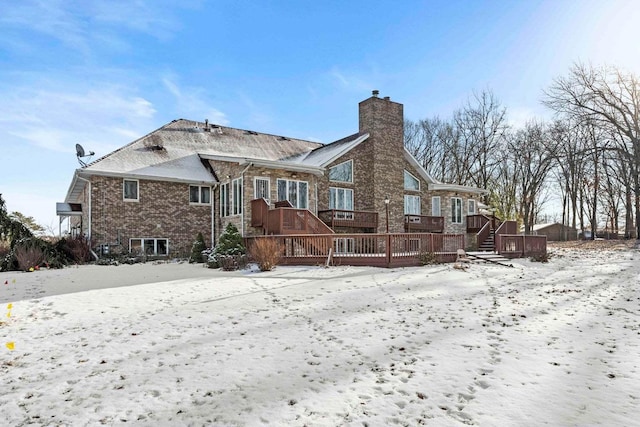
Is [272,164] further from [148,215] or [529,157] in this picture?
[529,157]

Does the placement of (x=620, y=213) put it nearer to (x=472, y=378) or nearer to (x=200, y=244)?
(x=200, y=244)

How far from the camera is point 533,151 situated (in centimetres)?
3591

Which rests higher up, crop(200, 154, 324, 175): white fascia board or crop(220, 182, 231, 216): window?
crop(200, 154, 324, 175): white fascia board

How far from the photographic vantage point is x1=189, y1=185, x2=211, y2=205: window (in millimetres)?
19484

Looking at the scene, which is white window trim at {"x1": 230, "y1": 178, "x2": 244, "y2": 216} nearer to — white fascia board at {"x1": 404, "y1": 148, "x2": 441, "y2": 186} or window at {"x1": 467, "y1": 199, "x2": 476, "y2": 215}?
white fascia board at {"x1": 404, "y1": 148, "x2": 441, "y2": 186}

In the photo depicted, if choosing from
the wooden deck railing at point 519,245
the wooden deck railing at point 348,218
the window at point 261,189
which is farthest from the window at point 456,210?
the window at point 261,189

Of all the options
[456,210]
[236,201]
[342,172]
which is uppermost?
[342,172]

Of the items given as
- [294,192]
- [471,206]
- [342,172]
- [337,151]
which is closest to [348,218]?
[342,172]

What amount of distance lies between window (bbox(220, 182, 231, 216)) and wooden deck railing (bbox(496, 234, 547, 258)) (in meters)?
13.6

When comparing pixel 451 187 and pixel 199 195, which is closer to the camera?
pixel 199 195

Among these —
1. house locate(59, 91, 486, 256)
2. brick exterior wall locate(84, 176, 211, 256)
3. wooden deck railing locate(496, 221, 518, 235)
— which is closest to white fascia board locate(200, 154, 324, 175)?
house locate(59, 91, 486, 256)

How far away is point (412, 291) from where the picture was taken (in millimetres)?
9156

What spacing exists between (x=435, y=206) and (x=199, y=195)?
15.3 m

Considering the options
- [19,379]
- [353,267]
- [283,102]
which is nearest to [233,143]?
[283,102]
